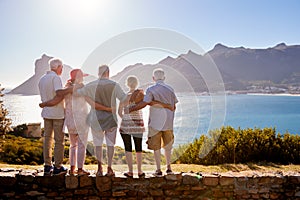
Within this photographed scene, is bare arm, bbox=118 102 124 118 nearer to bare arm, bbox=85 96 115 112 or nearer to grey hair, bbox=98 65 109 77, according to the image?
bare arm, bbox=85 96 115 112

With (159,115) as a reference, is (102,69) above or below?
above

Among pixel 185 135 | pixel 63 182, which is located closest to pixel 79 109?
pixel 63 182

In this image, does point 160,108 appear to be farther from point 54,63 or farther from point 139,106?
point 54,63

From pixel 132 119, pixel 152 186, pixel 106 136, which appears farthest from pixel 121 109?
pixel 152 186

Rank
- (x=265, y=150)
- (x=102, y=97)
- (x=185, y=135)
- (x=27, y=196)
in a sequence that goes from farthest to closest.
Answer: (x=265, y=150), (x=185, y=135), (x=27, y=196), (x=102, y=97)

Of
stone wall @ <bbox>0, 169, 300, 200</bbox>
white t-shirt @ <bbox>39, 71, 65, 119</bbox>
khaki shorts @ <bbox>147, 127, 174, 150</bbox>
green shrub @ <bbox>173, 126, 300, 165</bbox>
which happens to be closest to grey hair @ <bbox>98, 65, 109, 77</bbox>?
white t-shirt @ <bbox>39, 71, 65, 119</bbox>

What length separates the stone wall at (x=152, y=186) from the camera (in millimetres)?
4547

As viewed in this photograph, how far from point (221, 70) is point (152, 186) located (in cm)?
5027

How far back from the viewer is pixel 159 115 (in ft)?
14.8

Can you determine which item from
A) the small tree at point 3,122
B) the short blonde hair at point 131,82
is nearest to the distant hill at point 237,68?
the short blonde hair at point 131,82

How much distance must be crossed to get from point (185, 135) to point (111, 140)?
3.49m

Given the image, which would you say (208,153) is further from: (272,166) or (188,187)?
(188,187)

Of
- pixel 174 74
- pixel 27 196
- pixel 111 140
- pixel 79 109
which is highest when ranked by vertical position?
pixel 174 74

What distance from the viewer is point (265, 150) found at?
8.71 meters
